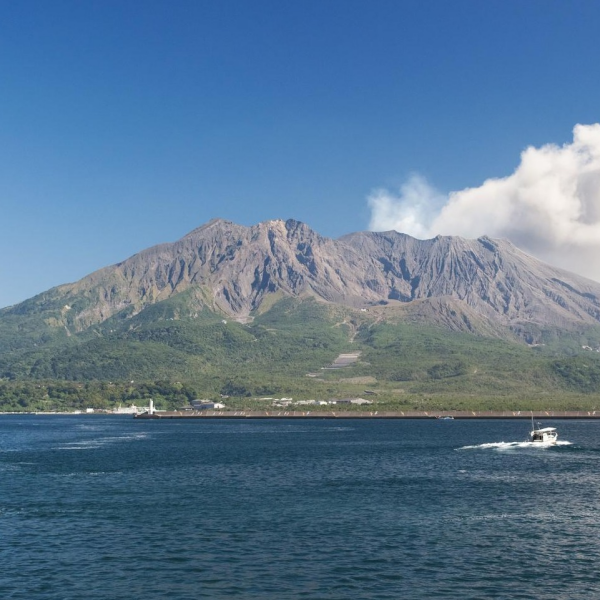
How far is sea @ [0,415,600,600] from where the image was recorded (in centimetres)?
5844

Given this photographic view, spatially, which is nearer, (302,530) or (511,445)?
(302,530)

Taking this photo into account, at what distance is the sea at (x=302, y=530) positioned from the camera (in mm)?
58438

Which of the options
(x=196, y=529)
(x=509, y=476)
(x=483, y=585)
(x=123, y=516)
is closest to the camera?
(x=483, y=585)

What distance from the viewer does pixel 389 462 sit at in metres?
142

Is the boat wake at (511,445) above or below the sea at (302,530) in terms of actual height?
below

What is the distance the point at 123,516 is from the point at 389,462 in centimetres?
6650

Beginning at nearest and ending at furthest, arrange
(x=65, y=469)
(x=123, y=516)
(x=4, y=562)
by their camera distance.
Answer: (x=4, y=562) → (x=123, y=516) → (x=65, y=469)

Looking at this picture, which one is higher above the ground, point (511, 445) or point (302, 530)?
point (302, 530)

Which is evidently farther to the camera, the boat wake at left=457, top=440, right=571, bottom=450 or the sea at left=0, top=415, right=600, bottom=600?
the boat wake at left=457, top=440, right=571, bottom=450

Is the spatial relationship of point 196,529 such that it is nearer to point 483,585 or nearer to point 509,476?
point 483,585

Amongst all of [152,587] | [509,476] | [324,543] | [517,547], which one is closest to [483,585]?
[517,547]

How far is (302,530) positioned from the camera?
77188 mm

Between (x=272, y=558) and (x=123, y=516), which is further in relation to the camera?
(x=123, y=516)

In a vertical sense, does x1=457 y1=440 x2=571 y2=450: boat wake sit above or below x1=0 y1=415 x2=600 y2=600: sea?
below
